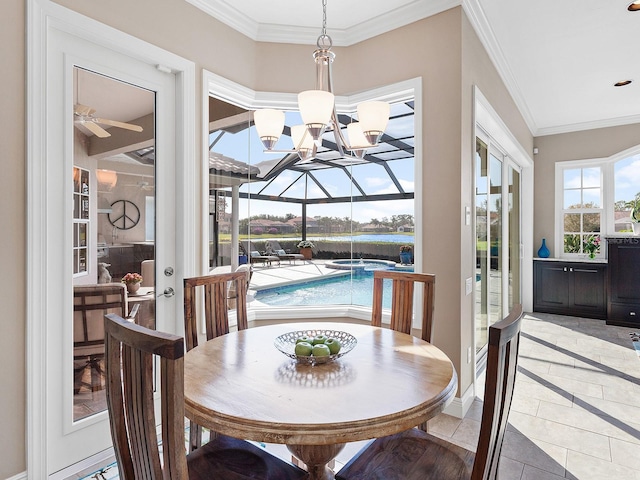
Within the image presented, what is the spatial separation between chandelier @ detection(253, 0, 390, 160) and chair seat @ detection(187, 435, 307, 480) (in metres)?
1.37

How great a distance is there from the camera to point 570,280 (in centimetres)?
576

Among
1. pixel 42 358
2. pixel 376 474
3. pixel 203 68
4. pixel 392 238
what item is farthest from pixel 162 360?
pixel 392 238

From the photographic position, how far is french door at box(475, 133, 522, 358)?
12.4ft

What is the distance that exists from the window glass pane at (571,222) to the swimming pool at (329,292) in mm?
4341

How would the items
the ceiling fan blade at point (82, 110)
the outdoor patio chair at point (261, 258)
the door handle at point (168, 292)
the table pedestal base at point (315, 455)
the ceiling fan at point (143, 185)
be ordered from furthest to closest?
the outdoor patio chair at point (261, 258)
the door handle at point (168, 292)
the ceiling fan at point (143, 185)
the ceiling fan blade at point (82, 110)
the table pedestal base at point (315, 455)

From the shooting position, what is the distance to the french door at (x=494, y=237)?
379 centimetres

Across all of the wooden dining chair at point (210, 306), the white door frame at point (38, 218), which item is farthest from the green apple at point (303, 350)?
the white door frame at point (38, 218)

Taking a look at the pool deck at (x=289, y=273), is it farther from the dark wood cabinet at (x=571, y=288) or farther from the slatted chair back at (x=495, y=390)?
the dark wood cabinet at (x=571, y=288)

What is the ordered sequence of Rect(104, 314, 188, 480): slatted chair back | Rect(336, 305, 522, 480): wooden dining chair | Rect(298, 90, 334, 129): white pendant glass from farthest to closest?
Rect(298, 90, 334, 129): white pendant glass
Rect(336, 305, 522, 480): wooden dining chair
Rect(104, 314, 188, 480): slatted chair back

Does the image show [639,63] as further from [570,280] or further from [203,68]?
[203,68]

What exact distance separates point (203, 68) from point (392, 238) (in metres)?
2.02

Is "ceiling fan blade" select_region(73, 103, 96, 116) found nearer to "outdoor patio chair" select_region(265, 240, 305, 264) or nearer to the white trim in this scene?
"outdoor patio chair" select_region(265, 240, 305, 264)

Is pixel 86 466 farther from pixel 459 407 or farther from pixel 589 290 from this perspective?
pixel 589 290

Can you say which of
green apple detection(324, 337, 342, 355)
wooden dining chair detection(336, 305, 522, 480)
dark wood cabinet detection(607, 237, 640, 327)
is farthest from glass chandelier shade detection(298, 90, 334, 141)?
dark wood cabinet detection(607, 237, 640, 327)
